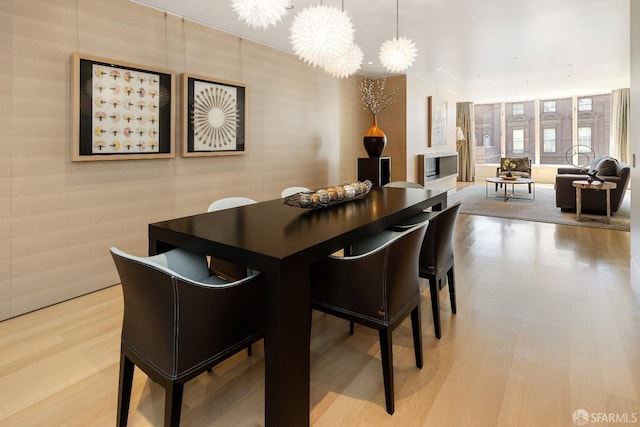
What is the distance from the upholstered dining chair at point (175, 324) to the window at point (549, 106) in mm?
12070

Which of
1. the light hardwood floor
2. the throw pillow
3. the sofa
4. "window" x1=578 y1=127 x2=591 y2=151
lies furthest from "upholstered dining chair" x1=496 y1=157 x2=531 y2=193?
the light hardwood floor

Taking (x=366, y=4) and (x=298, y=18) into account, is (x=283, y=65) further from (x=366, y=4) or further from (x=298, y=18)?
(x=298, y=18)

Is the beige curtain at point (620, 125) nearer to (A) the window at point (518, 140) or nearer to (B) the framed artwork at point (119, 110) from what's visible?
(A) the window at point (518, 140)

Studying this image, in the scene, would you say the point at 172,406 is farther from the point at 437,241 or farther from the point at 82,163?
the point at 82,163

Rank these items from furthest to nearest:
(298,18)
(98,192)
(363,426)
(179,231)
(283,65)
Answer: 1. (283,65)
2. (98,192)
3. (298,18)
4. (179,231)
5. (363,426)

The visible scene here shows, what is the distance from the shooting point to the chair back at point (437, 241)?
2.21 metres

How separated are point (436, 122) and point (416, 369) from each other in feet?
23.0

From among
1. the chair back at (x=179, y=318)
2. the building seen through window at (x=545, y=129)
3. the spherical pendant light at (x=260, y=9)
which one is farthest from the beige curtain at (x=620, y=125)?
the chair back at (x=179, y=318)

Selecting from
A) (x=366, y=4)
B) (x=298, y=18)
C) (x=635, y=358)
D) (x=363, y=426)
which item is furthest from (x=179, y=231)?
(x=366, y=4)

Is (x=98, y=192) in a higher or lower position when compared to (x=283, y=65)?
lower

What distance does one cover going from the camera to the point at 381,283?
5.27ft

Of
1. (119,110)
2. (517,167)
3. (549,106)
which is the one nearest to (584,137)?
(549,106)

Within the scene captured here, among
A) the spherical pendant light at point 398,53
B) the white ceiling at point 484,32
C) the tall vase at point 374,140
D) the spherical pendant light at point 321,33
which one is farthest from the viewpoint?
the tall vase at point 374,140

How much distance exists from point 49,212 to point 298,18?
2.31 metres
